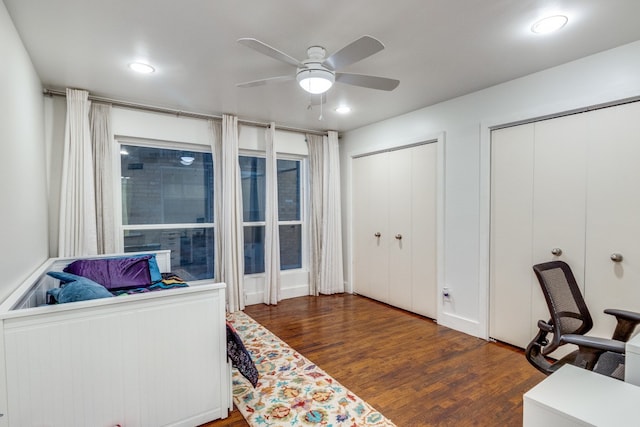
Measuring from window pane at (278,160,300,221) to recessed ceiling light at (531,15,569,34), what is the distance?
3.44m

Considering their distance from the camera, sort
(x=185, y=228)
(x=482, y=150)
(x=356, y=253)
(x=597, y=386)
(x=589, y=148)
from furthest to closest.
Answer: (x=356, y=253) → (x=185, y=228) → (x=482, y=150) → (x=589, y=148) → (x=597, y=386)

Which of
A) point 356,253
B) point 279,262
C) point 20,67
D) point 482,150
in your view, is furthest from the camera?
point 356,253

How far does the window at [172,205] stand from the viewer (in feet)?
12.3

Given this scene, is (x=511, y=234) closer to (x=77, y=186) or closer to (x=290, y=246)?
(x=290, y=246)

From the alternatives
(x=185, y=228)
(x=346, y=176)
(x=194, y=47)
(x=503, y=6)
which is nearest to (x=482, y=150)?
(x=503, y=6)

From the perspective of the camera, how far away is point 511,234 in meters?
2.98

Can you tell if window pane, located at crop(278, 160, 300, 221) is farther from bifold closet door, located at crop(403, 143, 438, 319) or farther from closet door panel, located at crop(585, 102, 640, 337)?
closet door panel, located at crop(585, 102, 640, 337)

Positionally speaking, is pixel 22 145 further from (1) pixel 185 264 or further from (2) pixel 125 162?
(1) pixel 185 264

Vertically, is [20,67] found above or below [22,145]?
above

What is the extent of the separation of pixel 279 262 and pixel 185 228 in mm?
1316

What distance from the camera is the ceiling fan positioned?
1774 millimetres

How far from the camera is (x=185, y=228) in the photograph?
4074 mm

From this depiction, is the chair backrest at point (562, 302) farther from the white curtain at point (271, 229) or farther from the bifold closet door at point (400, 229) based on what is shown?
the white curtain at point (271, 229)

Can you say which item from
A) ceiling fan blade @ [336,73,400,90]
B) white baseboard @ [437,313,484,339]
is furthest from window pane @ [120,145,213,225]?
white baseboard @ [437,313,484,339]
